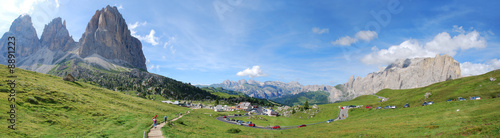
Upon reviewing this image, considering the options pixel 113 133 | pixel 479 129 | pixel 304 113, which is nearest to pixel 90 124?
pixel 113 133

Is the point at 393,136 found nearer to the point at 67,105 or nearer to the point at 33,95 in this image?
the point at 67,105

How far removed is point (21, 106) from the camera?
3322 cm

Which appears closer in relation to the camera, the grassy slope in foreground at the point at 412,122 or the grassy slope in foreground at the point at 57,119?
the grassy slope in foreground at the point at 57,119

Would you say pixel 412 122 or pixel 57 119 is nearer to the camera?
pixel 57 119

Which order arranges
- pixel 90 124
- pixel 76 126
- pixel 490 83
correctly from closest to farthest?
pixel 76 126 < pixel 90 124 < pixel 490 83

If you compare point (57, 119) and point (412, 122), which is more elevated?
point (57, 119)

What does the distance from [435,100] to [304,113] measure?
5469cm

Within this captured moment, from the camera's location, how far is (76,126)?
104ft

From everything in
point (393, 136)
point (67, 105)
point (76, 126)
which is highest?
point (67, 105)

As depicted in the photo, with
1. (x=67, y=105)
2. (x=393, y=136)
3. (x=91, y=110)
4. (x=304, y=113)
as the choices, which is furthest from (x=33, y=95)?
(x=304, y=113)

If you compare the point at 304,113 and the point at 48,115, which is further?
the point at 304,113

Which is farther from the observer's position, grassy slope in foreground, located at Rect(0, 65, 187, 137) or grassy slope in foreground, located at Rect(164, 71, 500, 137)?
grassy slope in foreground, located at Rect(164, 71, 500, 137)

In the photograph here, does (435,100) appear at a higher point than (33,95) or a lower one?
lower

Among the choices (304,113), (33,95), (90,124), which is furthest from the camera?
(304,113)
